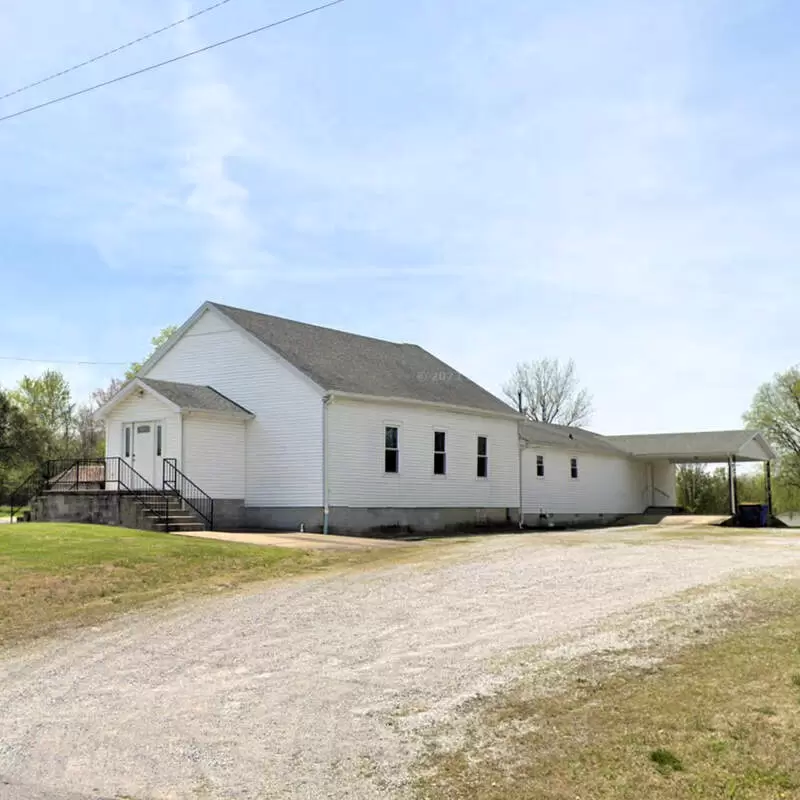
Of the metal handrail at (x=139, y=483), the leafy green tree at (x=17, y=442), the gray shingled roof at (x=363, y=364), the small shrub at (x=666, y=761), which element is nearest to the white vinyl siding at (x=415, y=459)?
the gray shingled roof at (x=363, y=364)

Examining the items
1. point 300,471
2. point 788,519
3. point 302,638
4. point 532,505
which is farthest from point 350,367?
point 788,519

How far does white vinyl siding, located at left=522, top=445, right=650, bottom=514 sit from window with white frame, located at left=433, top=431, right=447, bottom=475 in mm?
5459

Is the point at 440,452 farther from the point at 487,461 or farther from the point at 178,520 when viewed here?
the point at 178,520

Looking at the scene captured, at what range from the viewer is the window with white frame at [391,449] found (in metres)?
28.7

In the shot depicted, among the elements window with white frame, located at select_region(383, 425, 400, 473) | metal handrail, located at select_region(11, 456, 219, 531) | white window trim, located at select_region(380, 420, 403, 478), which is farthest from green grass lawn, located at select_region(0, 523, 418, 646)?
window with white frame, located at select_region(383, 425, 400, 473)

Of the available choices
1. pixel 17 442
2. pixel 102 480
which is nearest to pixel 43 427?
pixel 17 442

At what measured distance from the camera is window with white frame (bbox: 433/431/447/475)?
3070cm

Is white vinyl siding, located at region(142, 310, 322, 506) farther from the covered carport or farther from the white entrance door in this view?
the covered carport

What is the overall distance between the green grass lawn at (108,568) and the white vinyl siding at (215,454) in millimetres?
5571

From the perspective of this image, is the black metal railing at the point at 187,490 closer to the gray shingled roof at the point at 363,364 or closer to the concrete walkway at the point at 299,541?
the concrete walkway at the point at 299,541

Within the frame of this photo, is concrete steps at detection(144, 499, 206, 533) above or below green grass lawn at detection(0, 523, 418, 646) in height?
above

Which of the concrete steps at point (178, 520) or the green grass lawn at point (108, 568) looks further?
the concrete steps at point (178, 520)

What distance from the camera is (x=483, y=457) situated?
108 feet

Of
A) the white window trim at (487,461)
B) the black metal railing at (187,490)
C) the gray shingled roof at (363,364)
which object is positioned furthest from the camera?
the white window trim at (487,461)
